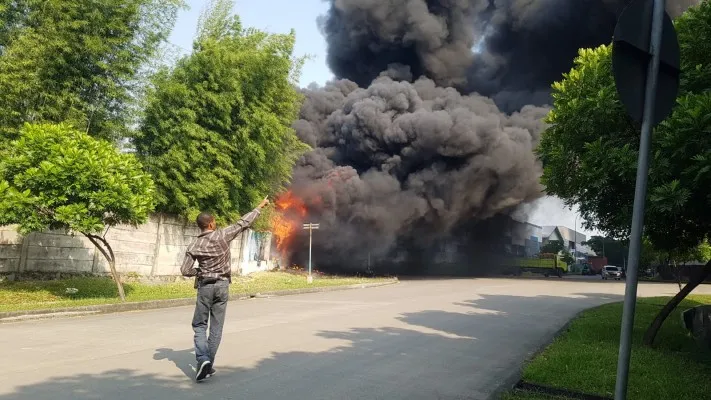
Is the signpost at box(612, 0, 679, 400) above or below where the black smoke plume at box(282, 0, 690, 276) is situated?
below

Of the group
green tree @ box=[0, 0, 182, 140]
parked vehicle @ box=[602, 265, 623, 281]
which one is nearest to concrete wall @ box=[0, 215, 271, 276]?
green tree @ box=[0, 0, 182, 140]

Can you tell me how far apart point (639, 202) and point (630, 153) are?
462 cm

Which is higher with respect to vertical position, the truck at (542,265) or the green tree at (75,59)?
the green tree at (75,59)

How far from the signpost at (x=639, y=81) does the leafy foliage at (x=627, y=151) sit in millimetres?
3400

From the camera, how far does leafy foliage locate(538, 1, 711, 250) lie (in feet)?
18.9

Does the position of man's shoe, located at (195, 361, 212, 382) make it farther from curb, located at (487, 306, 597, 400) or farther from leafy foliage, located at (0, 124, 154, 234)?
leafy foliage, located at (0, 124, 154, 234)

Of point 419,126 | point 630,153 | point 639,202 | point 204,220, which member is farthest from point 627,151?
point 419,126

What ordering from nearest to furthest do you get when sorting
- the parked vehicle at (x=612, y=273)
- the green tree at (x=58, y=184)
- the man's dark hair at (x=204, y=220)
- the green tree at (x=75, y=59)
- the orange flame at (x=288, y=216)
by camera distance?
the man's dark hair at (x=204, y=220) < the green tree at (x=58, y=184) < the green tree at (x=75, y=59) < the orange flame at (x=288, y=216) < the parked vehicle at (x=612, y=273)

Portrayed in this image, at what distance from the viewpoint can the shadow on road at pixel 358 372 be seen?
444 centimetres

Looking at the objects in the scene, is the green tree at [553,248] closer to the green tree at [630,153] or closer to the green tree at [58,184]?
the green tree at [630,153]

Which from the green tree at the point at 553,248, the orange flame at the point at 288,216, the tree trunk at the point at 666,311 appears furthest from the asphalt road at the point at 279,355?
the green tree at the point at 553,248

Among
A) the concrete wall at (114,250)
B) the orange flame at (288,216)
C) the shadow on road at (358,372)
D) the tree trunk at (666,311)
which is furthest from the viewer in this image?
the orange flame at (288,216)

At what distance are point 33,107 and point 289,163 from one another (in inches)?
A: 357

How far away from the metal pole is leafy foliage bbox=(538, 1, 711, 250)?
3492 mm
